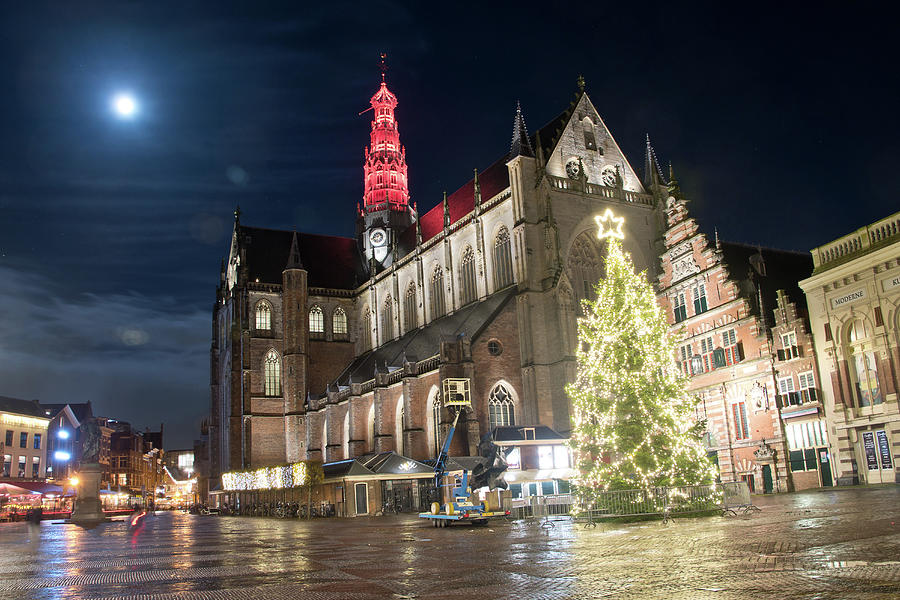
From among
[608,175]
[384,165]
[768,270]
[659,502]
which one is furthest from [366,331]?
[659,502]

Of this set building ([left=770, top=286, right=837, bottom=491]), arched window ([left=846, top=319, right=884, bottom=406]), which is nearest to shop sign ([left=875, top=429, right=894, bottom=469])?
arched window ([left=846, top=319, right=884, bottom=406])

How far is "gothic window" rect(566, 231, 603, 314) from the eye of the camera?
43.5m

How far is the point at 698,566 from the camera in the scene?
31.3ft

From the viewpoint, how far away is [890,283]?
27.0 meters

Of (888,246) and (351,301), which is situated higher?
(351,301)

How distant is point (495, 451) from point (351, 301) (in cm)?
4131

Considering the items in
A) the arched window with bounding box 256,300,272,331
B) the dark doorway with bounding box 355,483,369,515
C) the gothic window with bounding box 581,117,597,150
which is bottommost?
the dark doorway with bounding box 355,483,369,515

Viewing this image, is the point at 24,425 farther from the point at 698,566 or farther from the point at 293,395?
the point at 698,566

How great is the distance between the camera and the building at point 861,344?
27.0 meters

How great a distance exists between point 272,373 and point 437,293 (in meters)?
17.4

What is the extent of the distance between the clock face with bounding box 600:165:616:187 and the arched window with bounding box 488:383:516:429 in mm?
14454

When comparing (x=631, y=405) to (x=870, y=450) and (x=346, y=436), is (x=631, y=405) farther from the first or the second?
(x=346, y=436)

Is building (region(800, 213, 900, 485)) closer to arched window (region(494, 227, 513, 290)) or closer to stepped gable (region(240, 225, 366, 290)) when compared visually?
arched window (region(494, 227, 513, 290))

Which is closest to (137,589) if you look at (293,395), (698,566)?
(698,566)
